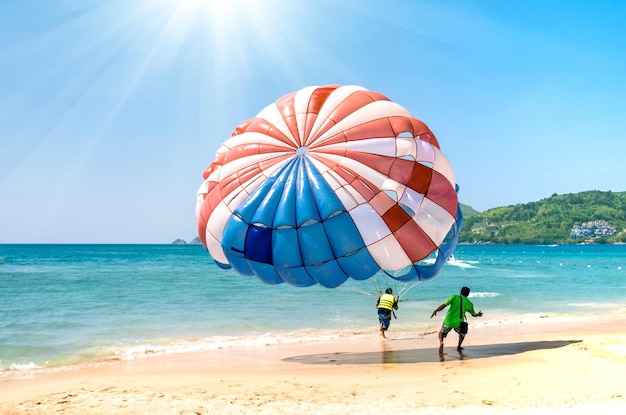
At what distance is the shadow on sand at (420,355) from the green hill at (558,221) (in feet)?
528

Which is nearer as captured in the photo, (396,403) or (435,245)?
(396,403)

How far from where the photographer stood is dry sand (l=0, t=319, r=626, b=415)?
285 inches

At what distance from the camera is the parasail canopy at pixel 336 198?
31.7ft

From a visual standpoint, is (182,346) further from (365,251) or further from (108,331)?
(365,251)

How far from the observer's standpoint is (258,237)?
9867 millimetres

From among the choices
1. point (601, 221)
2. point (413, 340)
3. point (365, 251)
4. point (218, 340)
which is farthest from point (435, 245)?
point (601, 221)

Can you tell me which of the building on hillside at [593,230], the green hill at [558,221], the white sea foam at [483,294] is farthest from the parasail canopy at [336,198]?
the building on hillside at [593,230]

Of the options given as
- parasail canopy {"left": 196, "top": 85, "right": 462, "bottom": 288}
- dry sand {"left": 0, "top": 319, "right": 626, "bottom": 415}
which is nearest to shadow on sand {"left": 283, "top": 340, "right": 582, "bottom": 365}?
dry sand {"left": 0, "top": 319, "right": 626, "bottom": 415}

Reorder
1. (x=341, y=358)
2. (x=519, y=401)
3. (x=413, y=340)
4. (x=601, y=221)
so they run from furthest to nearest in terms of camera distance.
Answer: (x=601, y=221), (x=413, y=340), (x=341, y=358), (x=519, y=401)

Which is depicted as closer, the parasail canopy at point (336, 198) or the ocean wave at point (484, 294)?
the parasail canopy at point (336, 198)

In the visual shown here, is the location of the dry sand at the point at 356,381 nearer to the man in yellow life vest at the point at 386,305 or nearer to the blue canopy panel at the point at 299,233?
the man in yellow life vest at the point at 386,305

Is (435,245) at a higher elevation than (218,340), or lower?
higher

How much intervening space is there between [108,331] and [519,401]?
11966 mm

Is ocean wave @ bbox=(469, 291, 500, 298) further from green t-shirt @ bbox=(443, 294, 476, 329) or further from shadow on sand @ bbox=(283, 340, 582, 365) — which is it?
green t-shirt @ bbox=(443, 294, 476, 329)
